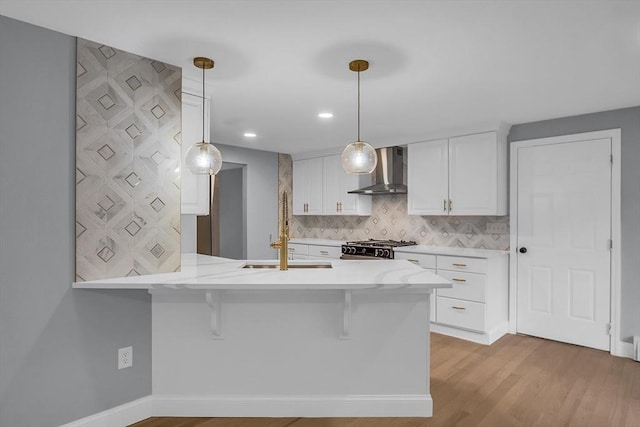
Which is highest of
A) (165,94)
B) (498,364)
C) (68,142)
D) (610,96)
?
(610,96)

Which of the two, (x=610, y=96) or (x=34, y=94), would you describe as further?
(x=610, y=96)

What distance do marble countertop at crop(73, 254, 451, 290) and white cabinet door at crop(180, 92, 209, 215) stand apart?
43 centimetres

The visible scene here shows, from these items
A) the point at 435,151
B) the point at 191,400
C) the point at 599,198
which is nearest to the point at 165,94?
the point at 191,400

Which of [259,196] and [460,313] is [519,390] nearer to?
[460,313]

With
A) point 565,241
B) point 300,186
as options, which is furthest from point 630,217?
point 300,186

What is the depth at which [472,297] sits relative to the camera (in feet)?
12.4

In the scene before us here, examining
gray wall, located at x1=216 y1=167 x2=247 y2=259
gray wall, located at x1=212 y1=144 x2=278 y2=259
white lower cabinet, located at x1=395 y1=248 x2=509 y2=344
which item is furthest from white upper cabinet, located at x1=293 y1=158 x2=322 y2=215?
white lower cabinet, located at x1=395 y1=248 x2=509 y2=344

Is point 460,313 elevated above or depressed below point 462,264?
below

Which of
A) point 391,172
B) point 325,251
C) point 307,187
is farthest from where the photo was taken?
point 307,187

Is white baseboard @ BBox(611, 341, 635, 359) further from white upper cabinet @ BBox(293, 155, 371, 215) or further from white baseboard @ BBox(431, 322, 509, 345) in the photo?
white upper cabinet @ BBox(293, 155, 371, 215)

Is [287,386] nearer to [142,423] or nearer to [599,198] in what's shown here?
[142,423]

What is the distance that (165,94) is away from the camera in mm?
2426

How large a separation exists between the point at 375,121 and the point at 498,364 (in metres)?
2.57

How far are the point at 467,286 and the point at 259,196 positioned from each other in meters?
3.19
